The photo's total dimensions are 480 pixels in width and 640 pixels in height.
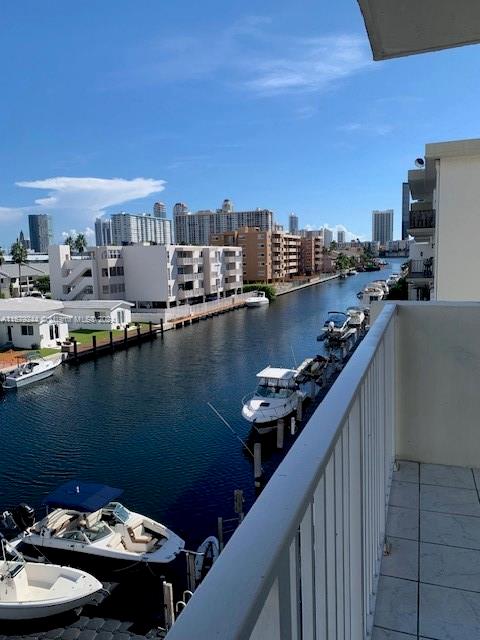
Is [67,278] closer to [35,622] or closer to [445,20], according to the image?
[35,622]

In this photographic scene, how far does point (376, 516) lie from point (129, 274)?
111 ft

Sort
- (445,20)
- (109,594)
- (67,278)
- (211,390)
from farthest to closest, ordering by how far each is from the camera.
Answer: (67,278) < (211,390) < (109,594) < (445,20)

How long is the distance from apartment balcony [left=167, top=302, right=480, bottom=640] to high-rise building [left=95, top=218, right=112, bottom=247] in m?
118

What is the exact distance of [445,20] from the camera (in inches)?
63.2

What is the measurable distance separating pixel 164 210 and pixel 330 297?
10247 centimetres

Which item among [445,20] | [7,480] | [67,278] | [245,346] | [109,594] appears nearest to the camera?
[445,20]

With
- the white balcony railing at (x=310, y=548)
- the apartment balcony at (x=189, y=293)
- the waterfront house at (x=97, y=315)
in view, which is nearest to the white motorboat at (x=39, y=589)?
the white balcony railing at (x=310, y=548)

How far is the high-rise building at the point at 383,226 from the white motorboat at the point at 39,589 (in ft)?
512

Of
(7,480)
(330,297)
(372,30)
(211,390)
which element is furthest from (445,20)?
(330,297)

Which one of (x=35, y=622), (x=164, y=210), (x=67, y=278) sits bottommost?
(x=35, y=622)

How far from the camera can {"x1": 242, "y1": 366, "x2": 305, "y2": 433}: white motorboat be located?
45.1ft

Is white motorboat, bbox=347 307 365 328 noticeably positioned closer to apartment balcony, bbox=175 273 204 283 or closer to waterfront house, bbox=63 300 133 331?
waterfront house, bbox=63 300 133 331

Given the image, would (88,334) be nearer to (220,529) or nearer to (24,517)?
(24,517)

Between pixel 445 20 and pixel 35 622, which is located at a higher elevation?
pixel 445 20
